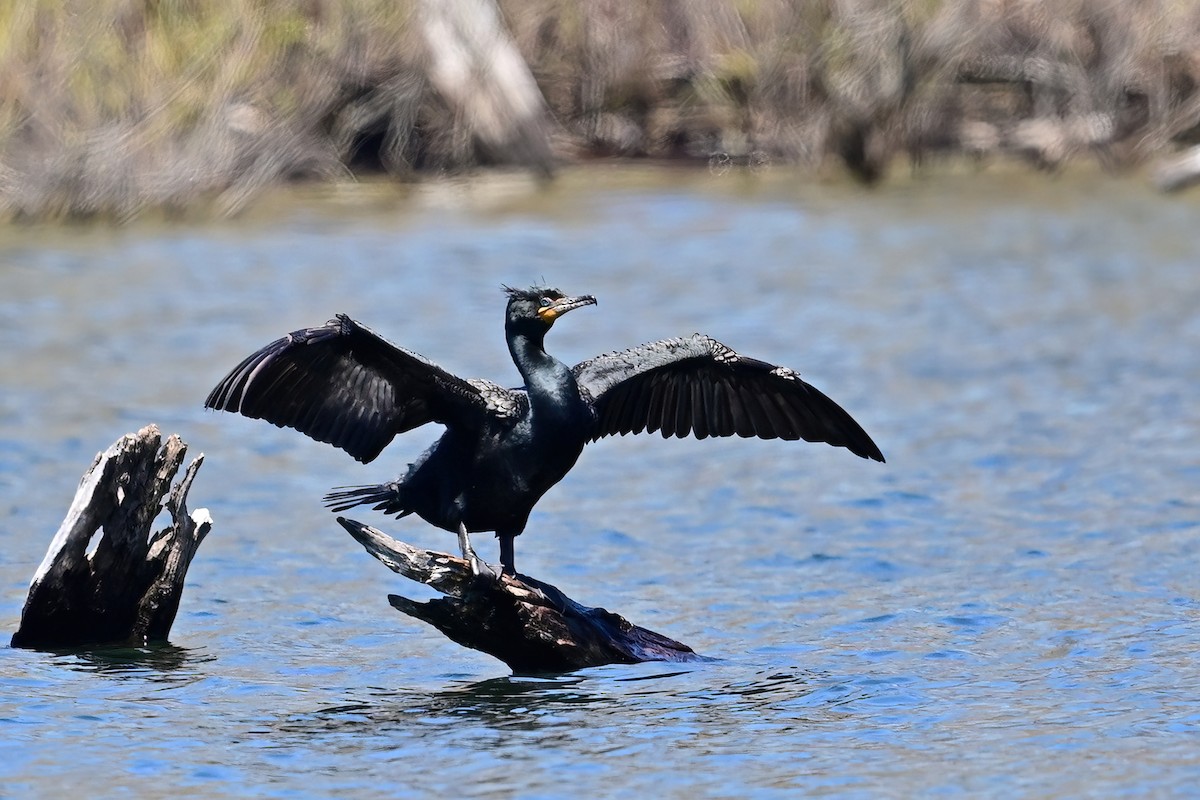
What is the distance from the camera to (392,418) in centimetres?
642

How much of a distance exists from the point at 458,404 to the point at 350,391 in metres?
0.38

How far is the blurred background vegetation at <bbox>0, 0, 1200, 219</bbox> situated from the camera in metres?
17.6

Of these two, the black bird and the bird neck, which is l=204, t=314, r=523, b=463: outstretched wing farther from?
the bird neck

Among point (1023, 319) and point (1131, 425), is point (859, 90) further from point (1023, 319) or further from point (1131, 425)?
point (1131, 425)

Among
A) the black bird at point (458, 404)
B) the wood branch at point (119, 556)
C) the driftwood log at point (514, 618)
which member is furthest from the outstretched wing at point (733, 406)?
the wood branch at point (119, 556)

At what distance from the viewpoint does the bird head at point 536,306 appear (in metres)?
6.41

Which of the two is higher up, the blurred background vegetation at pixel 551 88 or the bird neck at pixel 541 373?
the blurred background vegetation at pixel 551 88

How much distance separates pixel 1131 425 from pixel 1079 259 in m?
4.89

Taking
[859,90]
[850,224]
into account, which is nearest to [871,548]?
[850,224]

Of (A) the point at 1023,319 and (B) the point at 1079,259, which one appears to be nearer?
(A) the point at 1023,319

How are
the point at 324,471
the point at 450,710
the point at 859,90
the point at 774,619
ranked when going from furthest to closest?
1. the point at 859,90
2. the point at 324,471
3. the point at 774,619
4. the point at 450,710

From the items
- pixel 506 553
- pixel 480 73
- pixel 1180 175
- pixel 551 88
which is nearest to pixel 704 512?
pixel 506 553

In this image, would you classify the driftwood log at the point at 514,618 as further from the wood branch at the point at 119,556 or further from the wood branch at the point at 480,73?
the wood branch at the point at 480,73

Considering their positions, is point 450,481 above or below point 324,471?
below
